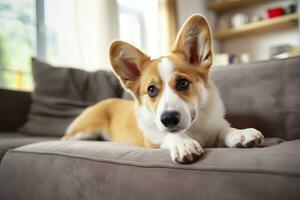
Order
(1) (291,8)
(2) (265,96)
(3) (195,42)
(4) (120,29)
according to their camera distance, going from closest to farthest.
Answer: (3) (195,42), (2) (265,96), (4) (120,29), (1) (291,8)

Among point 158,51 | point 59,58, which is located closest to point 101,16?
point 59,58

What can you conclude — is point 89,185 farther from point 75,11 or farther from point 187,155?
point 75,11

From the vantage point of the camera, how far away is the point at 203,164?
2.43 feet

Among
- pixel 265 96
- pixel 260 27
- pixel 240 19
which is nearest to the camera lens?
pixel 265 96

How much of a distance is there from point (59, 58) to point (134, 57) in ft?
→ 6.13

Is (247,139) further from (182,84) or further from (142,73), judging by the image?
(142,73)

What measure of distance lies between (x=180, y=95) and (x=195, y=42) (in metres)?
0.23

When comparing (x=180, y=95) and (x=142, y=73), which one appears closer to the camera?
(x=180, y=95)

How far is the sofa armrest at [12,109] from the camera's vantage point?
1864 millimetres

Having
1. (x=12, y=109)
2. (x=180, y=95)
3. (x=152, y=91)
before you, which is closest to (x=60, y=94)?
(x=12, y=109)

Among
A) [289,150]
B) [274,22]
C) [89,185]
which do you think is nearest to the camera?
[289,150]

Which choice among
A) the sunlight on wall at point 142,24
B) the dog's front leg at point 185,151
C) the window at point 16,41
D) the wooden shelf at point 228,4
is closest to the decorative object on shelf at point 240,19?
the wooden shelf at point 228,4

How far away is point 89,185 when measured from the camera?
92cm

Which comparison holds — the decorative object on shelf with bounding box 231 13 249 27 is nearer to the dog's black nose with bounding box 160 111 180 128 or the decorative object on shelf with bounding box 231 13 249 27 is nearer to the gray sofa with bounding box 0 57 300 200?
the gray sofa with bounding box 0 57 300 200
